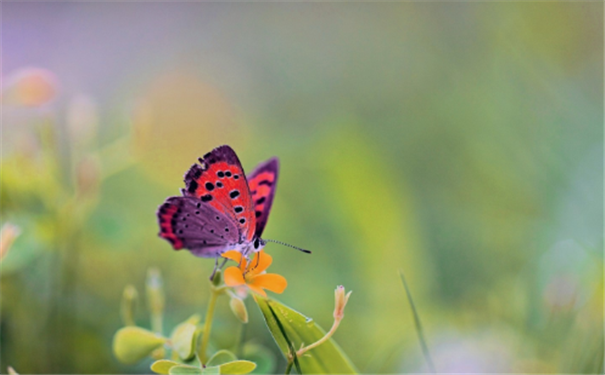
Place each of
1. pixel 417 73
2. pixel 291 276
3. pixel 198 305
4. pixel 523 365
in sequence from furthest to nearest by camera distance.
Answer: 1. pixel 417 73
2. pixel 291 276
3. pixel 198 305
4. pixel 523 365

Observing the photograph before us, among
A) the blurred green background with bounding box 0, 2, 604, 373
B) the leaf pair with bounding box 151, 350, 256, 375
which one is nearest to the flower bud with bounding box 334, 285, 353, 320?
the leaf pair with bounding box 151, 350, 256, 375

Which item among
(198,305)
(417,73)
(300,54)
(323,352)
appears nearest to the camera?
(323,352)

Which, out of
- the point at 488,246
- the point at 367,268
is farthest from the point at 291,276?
the point at 488,246

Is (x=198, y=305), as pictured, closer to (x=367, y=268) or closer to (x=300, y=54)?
(x=367, y=268)

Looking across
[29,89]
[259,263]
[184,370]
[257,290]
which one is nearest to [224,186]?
[259,263]

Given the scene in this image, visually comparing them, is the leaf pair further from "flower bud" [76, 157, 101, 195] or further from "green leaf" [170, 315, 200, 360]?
"flower bud" [76, 157, 101, 195]

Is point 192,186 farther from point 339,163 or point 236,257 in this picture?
point 339,163

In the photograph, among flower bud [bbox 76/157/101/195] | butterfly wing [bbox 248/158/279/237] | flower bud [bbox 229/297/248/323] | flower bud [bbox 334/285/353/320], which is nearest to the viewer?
flower bud [bbox 334/285/353/320]
